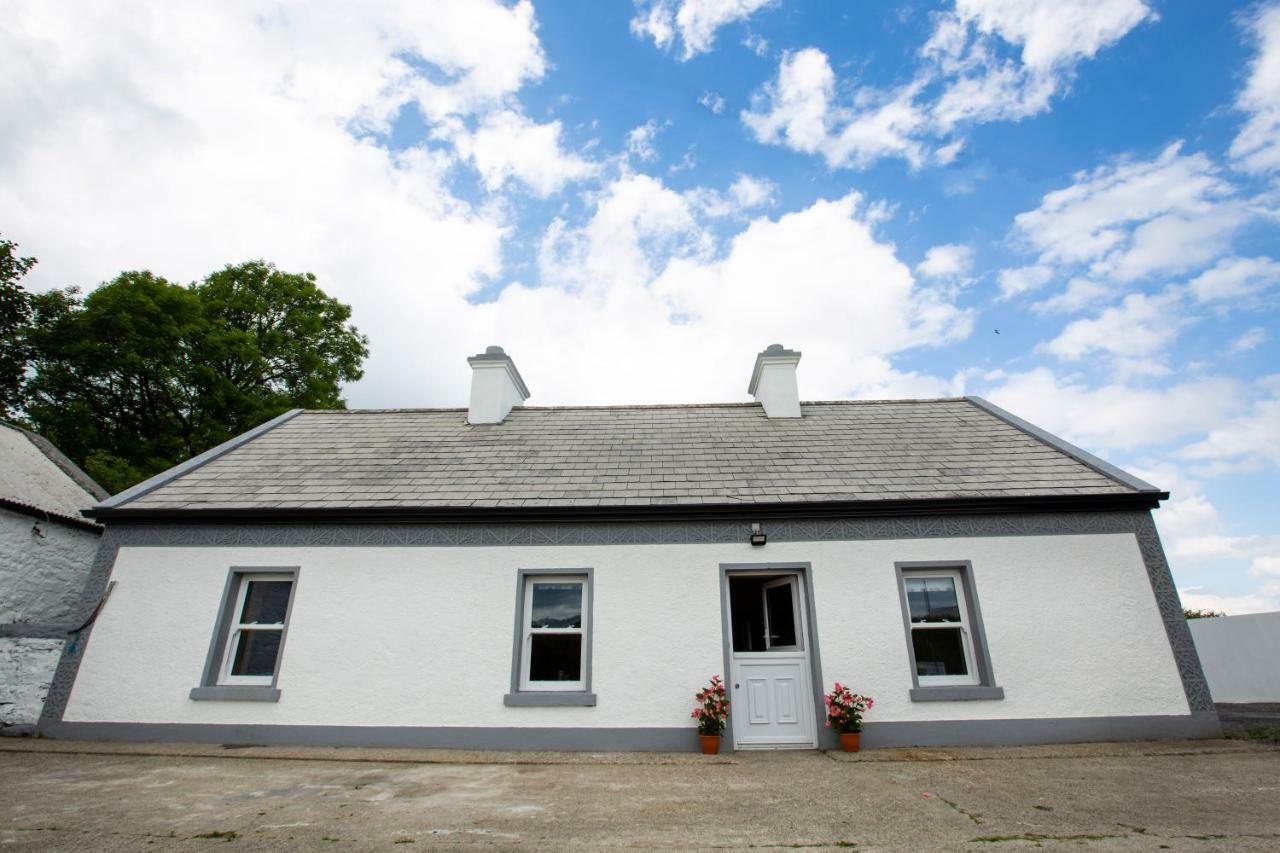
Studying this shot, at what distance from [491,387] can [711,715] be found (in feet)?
25.2

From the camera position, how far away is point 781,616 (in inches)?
324

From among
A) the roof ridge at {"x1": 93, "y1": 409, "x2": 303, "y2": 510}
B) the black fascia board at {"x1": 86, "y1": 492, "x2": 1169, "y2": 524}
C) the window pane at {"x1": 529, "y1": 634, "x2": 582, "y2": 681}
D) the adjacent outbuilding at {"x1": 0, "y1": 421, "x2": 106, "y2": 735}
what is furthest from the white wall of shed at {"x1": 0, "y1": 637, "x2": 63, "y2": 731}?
the window pane at {"x1": 529, "y1": 634, "x2": 582, "y2": 681}

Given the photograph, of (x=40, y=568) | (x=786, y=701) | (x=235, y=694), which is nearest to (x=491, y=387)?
(x=235, y=694)

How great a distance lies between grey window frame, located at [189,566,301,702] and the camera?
7.57m

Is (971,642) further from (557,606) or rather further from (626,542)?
(557,606)

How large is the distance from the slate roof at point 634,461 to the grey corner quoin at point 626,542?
0.37 meters

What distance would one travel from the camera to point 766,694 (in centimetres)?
757

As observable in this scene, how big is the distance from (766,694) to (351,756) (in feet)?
17.4

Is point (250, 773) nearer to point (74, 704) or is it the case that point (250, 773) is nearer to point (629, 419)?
point (74, 704)

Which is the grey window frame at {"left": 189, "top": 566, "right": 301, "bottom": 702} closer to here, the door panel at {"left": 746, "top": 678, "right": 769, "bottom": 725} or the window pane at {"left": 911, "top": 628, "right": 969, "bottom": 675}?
the door panel at {"left": 746, "top": 678, "right": 769, "bottom": 725}

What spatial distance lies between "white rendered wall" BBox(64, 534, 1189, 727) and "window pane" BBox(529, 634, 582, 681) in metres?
0.41

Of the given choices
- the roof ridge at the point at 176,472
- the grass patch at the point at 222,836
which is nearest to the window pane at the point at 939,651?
the grass patch at the point at 222,836

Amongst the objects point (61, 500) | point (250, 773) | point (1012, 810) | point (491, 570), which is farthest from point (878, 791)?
point (61, 500)

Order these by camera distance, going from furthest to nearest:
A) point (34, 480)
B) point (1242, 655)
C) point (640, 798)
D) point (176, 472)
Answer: point (1242, 655) < point (34, 480) < point (176, 472) < point (640, 798)
